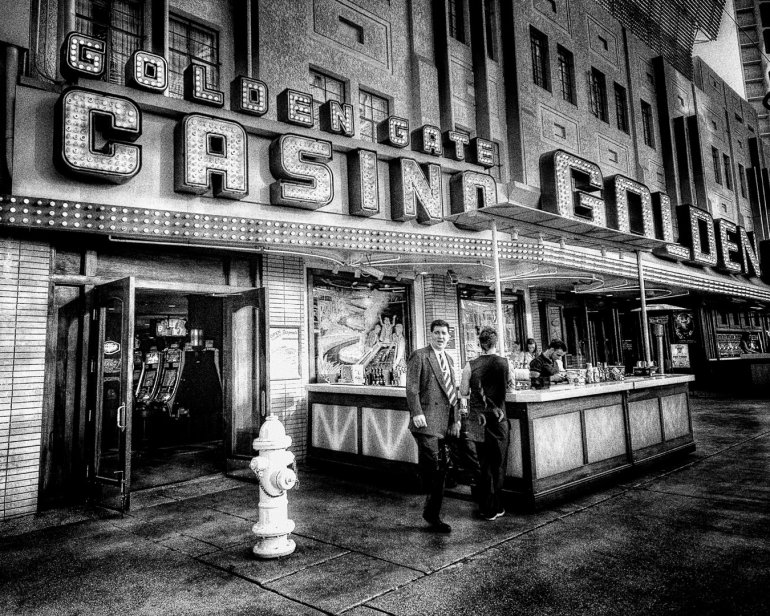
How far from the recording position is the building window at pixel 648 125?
18406 mm

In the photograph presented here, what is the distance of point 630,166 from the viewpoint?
55.3 feet

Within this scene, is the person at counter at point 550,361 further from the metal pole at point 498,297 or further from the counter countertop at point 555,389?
the metal pole at point 498,297

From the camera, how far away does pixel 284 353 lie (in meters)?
8.82

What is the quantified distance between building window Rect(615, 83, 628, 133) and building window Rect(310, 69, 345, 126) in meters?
11.4

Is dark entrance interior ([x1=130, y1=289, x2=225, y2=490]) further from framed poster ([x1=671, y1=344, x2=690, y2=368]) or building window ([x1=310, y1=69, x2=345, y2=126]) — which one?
framed poster ([x1=671, y1=344, x2=690, y2=368])

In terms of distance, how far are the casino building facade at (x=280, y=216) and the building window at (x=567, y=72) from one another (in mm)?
65

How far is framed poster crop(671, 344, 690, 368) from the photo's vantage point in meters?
20.0

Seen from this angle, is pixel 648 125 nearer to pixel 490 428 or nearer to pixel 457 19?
pixel 457 19

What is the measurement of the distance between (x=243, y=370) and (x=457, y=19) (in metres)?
10.3

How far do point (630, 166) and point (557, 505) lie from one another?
14.4 meters

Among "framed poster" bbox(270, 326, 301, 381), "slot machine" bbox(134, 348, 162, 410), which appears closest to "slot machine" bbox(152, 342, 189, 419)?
"slot machine" bbox(134, 348, 162, 410)

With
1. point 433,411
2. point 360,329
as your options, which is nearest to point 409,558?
point 433,411

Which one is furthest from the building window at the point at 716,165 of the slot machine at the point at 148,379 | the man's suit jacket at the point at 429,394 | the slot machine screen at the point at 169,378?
the slot machine at the point at 148,379

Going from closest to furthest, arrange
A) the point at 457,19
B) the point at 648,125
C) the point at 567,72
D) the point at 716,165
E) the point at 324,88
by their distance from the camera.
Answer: the point at 324,88
the point at 457,19
the point at 567,72
the point at 648,125
the point at 716,165
